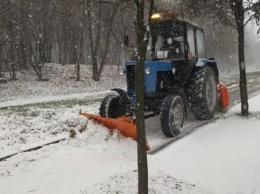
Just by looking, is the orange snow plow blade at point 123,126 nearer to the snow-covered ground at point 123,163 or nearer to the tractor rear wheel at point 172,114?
the snow-covered ground at point 123,163

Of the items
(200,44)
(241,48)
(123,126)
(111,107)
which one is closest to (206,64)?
(200,44)

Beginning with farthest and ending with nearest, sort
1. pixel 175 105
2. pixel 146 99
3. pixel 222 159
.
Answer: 1. pixel 146 99
2. pixel 175 105
3. pixel 222 159

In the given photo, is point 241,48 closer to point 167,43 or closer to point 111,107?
point 167,43

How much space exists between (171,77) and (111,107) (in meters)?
1.71

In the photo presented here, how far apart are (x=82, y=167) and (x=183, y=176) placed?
1719 mm

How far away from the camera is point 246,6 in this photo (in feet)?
31.9

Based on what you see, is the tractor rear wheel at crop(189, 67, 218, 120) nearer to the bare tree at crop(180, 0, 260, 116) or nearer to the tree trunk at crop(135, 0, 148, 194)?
the bare tree at crop(180, 0, 260, 116)

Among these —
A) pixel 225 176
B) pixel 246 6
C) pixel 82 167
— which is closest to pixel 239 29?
pixel 246 6

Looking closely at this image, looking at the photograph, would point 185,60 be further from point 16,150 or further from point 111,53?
point 111,53

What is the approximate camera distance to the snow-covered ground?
5.36 m

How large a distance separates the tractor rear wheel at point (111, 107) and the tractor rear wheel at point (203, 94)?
185cm

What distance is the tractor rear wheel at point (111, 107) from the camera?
9103 millimetres

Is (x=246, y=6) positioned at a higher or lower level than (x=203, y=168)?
higher

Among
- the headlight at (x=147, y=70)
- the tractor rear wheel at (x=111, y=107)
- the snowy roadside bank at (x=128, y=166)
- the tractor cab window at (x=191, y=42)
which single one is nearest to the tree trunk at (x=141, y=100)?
the snowy roadside bank at (x=128, y=166)
